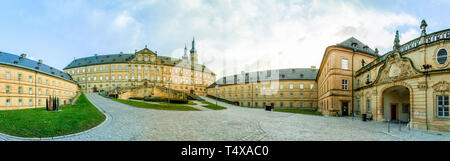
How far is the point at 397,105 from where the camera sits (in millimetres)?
19547

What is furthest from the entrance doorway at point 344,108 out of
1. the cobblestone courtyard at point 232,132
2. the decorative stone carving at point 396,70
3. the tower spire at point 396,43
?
the cobblestone courtyard at point 232,132

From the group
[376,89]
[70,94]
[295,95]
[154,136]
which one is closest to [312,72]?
[295,95]

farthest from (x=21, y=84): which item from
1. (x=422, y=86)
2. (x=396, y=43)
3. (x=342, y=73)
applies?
(x=396, y=43)

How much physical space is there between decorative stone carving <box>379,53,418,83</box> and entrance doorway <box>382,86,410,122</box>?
10.4ft

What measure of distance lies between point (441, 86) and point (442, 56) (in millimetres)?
2252

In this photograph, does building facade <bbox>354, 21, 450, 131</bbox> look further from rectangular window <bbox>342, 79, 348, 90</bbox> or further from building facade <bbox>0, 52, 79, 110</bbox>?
building facade <bbox>0, 52, 79, 110</bbox>

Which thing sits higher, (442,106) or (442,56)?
(442,56)

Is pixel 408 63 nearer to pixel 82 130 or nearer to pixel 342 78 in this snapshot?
pixel 342 78

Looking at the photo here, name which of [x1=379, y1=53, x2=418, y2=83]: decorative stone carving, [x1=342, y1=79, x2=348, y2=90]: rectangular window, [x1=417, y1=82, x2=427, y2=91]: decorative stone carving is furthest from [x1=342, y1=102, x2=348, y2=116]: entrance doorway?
[x1=417, y1=82, x2=427, y2=91]: decorative stone carving

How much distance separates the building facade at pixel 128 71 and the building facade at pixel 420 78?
2481 inches

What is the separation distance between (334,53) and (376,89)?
26.0ft

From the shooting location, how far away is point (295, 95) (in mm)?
48969

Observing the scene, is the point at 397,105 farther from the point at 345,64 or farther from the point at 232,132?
the point at 232,132

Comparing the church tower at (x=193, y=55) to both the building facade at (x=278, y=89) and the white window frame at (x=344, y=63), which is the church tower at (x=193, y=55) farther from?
the white window frame at (x=344, y=63)
